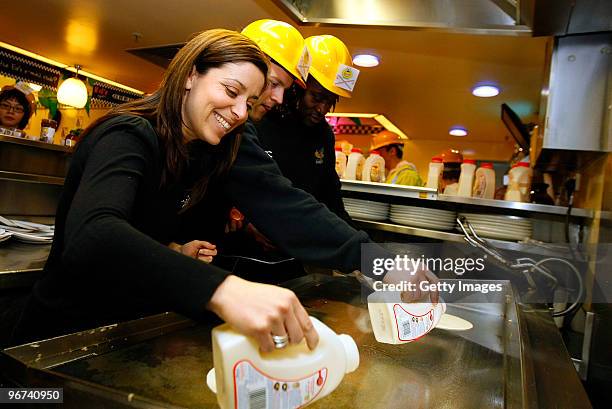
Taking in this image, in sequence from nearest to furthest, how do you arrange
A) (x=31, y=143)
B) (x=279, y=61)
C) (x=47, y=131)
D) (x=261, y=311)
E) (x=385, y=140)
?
(x=261, y=311) < (x=279, y=61) < (x=31, y=143) < (x=47, y=131) < (x=385, y=140)

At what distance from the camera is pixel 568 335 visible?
2037 millimetres

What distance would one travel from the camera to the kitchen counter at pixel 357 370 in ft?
2.40

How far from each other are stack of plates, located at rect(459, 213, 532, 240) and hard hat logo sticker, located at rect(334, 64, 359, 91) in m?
1.02

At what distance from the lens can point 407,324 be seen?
1.00 m

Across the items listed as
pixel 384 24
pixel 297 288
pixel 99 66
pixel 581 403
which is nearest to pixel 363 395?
pixel 581 403

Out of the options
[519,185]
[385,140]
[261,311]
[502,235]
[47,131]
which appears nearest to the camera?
[261,311]

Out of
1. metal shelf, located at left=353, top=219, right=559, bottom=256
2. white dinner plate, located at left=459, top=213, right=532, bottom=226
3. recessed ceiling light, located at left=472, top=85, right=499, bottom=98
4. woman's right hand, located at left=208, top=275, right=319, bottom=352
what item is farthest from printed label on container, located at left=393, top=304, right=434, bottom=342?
recessed ceiling light, located at left=472, top=85, right=499, bottom=98

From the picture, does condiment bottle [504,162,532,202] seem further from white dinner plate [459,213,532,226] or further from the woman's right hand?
the woman's right hand

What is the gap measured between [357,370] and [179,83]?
0.74 meters

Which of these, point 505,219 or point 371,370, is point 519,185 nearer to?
point 505,219

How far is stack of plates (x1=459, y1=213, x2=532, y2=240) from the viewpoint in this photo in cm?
227

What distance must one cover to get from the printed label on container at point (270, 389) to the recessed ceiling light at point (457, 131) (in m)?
6.83

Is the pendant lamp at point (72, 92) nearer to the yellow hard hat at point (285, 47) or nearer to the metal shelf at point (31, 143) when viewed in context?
the metal shelf at point (31, 143)

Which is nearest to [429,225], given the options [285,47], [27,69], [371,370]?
[285,47]
